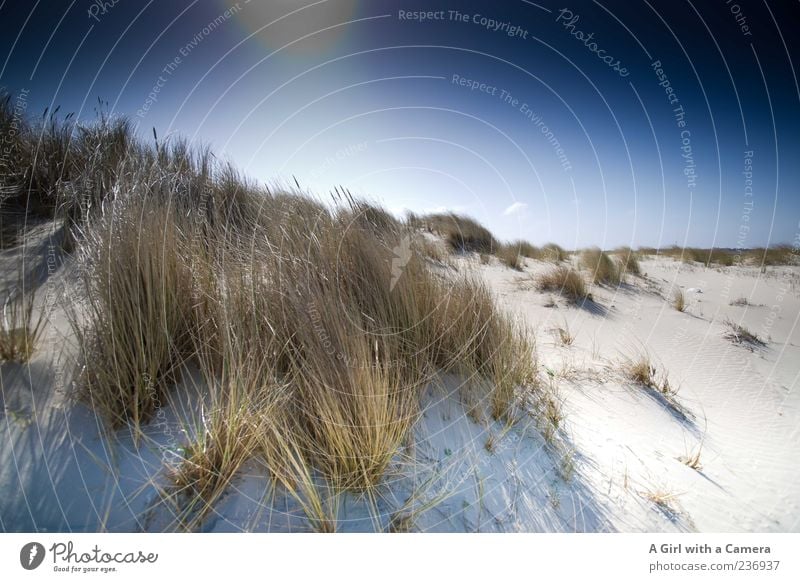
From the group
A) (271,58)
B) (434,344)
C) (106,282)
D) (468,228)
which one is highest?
(271,58)

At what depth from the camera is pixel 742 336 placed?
11.7 feet

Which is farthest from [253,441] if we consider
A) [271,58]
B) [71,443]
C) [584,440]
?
[271,58]

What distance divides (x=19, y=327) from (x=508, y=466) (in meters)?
2.16

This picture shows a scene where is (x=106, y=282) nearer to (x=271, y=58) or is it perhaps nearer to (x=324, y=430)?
(x=324, y=430)

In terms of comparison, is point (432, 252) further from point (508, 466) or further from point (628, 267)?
point (628, 267)

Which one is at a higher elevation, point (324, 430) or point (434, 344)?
point (434, 344)

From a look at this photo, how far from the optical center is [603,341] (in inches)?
125

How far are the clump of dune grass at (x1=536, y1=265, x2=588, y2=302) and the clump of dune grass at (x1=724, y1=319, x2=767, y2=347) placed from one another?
5.05 feet

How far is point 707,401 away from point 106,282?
12.9 ft

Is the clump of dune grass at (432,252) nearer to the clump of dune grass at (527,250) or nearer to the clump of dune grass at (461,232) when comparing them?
the clump of dune grass at (461,232)

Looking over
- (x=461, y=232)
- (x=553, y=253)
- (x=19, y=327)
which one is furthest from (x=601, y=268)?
(x=19, y=327)

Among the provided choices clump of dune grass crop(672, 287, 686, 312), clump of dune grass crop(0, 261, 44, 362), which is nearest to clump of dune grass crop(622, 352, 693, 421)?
clump of dune grass crop(672, 287, 686, 312)

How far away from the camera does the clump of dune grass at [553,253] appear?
6.81 m
